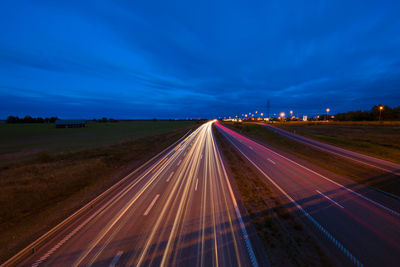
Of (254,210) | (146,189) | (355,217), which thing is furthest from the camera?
(146,189)

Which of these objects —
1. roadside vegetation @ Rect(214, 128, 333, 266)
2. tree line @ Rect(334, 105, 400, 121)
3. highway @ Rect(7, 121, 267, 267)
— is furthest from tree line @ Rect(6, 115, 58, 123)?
tree line @ Rect(334, 105, 400, 121)

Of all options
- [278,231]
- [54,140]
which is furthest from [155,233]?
[54,140]

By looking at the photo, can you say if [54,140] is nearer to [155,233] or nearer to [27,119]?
[155,233]

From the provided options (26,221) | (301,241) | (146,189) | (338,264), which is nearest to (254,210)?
(301,241)

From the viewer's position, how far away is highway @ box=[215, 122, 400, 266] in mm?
5301

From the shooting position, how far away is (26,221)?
285 inches

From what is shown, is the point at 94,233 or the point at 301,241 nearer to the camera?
the point at 301,241

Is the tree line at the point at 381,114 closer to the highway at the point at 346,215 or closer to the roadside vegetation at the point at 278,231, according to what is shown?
the highway at the point at 346,215

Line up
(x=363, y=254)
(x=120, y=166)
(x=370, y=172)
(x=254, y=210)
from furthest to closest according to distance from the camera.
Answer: (x=120, y=166)
(x=370, y=172)
(x=254, y=210)
(x=363, y=254)

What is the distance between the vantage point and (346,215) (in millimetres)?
7281

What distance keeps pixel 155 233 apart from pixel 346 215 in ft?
Answer: 30.7

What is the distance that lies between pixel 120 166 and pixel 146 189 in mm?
8128

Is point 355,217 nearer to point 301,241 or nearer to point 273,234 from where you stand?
point 301,241

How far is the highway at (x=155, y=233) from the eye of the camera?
506 centimetres
